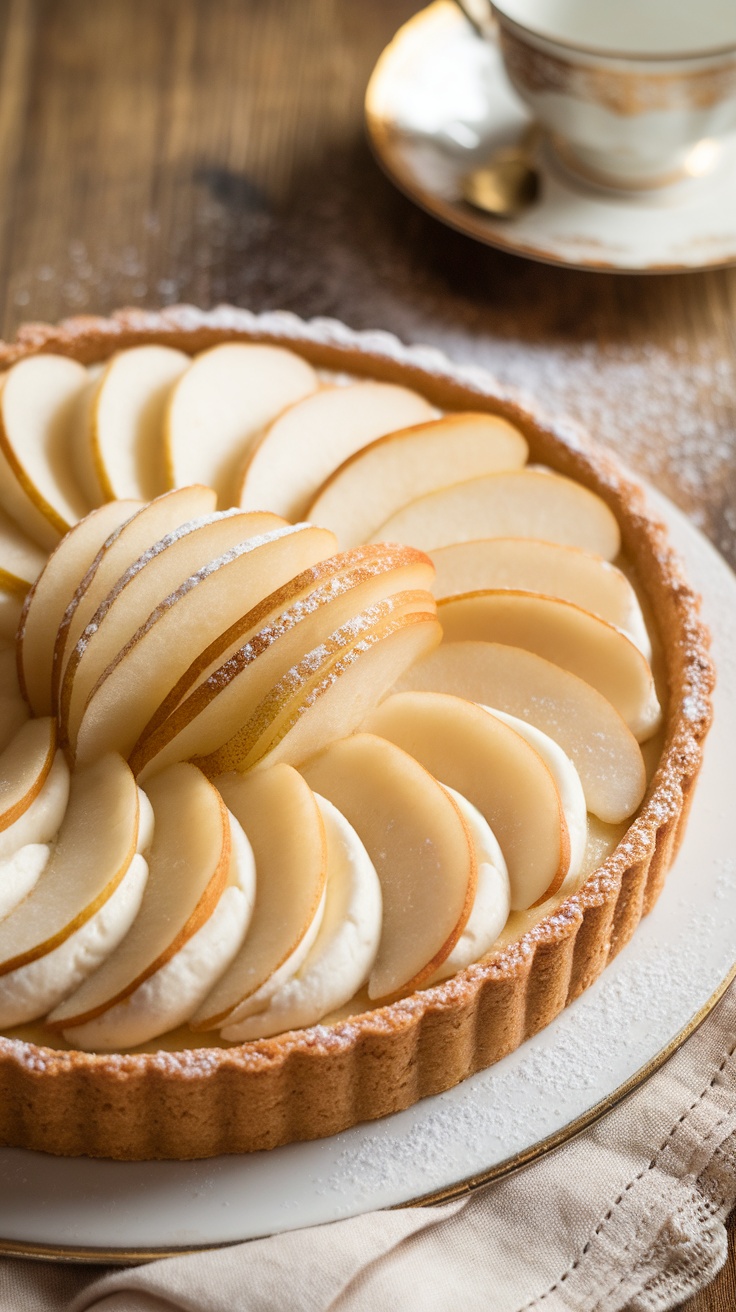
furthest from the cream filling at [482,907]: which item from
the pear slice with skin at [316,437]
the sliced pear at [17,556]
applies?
the sliced pear at [17,556]

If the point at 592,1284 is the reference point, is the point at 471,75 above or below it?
above

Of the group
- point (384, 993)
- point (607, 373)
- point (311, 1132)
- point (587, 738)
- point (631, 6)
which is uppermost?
point (631, 6)

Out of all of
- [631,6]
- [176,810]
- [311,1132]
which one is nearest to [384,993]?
[311,1132]

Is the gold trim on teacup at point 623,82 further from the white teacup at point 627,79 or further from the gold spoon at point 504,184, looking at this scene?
the gold spoon at point 504,184

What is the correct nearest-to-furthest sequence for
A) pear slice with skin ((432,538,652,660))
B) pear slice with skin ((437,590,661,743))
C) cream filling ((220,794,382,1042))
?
cream filling ((220,794,382,1042))
pear slice with skin ((437,590,661,743))
pear slice with skin ((432,538,652,660))

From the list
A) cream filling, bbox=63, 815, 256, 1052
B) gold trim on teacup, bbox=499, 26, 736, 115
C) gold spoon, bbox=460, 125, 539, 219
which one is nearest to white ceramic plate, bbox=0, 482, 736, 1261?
cream filling, bbox=63, 815, 256, 1052

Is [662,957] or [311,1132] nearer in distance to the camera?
[311,1132]

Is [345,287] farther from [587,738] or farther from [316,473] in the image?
[587,738]

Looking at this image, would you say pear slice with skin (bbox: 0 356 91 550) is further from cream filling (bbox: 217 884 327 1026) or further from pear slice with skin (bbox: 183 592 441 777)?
cream filling (bbox: 217 884 327 1026)
